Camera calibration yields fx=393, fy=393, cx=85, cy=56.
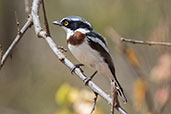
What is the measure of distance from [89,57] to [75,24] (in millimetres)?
348

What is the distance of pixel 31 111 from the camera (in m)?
6.61

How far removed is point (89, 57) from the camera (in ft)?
11.8

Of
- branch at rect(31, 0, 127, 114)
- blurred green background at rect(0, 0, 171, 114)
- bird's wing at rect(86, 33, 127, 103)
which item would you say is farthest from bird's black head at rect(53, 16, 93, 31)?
blurred green background at rect(0, 0, 171, 114)

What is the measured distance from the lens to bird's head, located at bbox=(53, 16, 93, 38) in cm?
365

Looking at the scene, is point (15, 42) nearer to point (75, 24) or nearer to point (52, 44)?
point (52, 44)

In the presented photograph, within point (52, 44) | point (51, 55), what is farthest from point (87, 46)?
point (51, 55)

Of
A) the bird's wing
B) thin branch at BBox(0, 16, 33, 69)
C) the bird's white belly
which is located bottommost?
thin branch at BBox(0, 16, 33, 69)

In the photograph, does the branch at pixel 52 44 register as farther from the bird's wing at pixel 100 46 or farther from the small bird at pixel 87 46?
the bird's wing at pixel 100 46

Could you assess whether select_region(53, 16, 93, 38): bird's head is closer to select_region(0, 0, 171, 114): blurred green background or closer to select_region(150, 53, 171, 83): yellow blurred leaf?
select_region(150, 53, 171, 83): yellow blurred leaf

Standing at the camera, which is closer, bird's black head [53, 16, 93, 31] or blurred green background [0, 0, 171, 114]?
bird's black head [53, 16, 93, 31]

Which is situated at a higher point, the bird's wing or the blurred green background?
the blurred green background

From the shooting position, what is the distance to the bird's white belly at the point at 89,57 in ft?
11.6

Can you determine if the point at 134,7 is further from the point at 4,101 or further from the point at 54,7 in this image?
the point at 4,101

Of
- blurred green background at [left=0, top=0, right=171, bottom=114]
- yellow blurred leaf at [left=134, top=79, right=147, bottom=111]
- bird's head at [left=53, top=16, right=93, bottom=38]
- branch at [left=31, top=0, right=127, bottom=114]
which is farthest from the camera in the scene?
blurred green background at [left=0, top=0, right=171, bottom=114]
